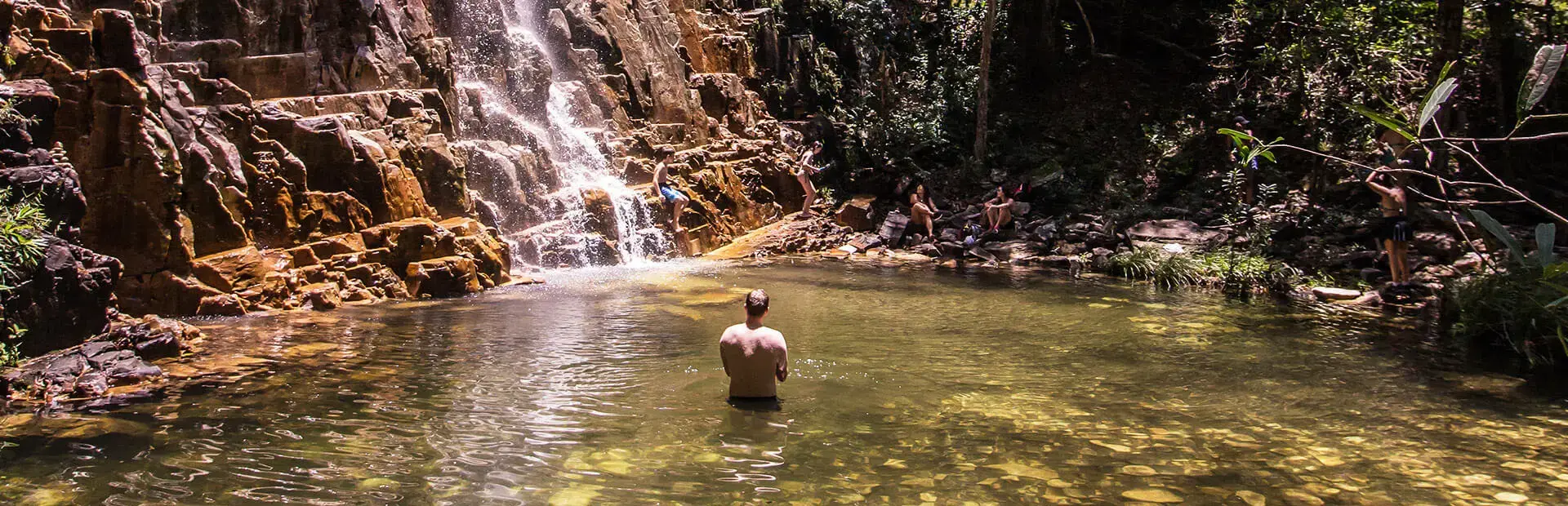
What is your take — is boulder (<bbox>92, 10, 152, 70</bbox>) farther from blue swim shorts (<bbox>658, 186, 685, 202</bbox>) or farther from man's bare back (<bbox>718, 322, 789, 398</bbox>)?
blue swim shorts (<bbox>658, 186, 685, 202</bbox>)

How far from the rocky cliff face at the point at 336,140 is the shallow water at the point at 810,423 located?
1.42 meters

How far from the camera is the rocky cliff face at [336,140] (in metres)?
9.66

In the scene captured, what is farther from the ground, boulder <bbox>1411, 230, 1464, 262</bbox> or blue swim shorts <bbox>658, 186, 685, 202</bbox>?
blue swim shorts <bbox>658, 186, 685, 202</bbox>

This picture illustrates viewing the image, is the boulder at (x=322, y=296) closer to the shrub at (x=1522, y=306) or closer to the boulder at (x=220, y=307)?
the boulder at (x=220, y=307)

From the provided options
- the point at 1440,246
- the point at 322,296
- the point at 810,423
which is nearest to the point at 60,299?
the point at 322,296

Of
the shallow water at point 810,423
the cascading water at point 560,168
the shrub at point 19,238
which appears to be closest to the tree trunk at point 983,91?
the cascading water at point 560,168

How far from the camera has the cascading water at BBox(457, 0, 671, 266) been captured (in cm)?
1603

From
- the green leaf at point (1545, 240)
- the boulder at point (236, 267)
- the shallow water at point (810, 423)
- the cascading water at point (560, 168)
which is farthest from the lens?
the cascading water at point (560, 168)

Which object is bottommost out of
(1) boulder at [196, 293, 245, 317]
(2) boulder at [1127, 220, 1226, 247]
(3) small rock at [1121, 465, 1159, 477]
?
(3) small rock at [1121, 465, 1159, 477]

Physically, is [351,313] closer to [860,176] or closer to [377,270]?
[377,270]

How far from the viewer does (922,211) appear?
20141mm

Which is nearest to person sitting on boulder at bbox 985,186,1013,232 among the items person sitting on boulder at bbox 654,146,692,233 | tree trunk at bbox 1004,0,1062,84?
person sitting on boulder at bbox 654,146,692,233

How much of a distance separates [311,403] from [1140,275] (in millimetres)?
13222

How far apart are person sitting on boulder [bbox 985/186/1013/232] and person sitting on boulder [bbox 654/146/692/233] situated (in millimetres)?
6470
